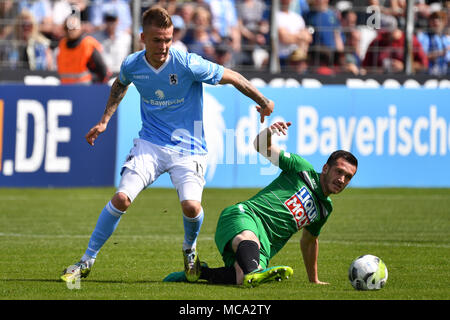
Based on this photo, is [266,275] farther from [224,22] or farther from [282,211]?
[224,22]

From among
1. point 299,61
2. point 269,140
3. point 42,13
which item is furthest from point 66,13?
point 269,140

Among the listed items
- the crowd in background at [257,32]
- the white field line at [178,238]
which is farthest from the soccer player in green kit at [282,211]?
the crowd in background at [257,32]

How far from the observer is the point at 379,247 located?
33.2 feet

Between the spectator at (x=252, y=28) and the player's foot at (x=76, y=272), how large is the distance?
32.5 feet

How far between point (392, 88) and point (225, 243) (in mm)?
10070

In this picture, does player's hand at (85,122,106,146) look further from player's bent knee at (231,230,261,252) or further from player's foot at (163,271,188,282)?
player's bent knee at (231,230,261,252)

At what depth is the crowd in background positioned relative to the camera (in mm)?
16156

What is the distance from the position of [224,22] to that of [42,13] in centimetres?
324

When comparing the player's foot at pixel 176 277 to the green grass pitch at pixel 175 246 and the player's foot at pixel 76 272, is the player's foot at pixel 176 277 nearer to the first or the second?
the green grass pitch at pixel 175 246

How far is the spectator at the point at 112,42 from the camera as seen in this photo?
54.3ft

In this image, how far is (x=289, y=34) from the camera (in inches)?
694

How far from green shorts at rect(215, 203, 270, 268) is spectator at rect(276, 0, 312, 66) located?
10.2 m
